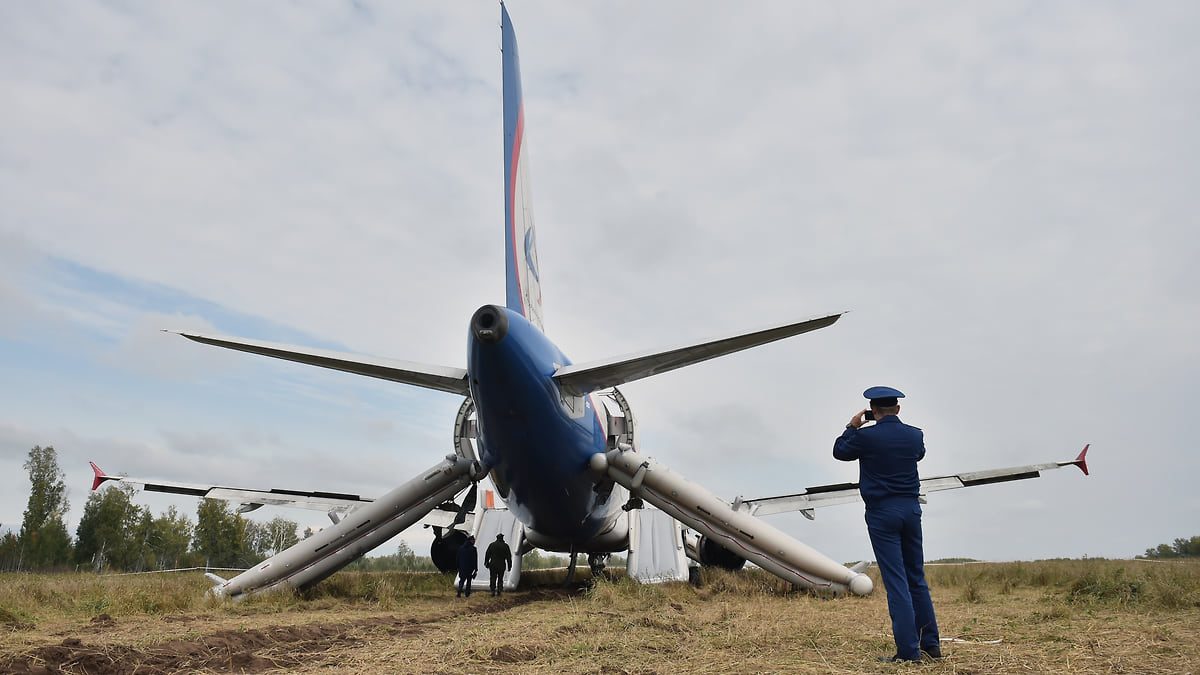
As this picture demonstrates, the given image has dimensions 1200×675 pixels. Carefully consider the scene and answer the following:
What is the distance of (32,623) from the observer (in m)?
6.97

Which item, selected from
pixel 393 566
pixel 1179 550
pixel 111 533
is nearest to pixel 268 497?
pixel 393 566

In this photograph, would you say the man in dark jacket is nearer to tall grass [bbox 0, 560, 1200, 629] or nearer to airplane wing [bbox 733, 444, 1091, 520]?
tall grass [bbox 0, 560, 1200, 629]

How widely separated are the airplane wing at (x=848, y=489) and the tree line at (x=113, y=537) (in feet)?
131

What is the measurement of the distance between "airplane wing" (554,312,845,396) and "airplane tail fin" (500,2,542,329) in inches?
146

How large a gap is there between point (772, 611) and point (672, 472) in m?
2.84

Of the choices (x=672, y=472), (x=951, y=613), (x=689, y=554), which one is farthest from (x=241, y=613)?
(x=689, y=554)

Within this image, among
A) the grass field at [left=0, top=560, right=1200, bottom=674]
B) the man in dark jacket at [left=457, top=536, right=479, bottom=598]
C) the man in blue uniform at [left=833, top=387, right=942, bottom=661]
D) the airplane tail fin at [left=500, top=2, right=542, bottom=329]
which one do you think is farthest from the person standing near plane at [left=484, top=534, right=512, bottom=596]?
the man in blue uniform at [left=833, top=387, right=942, bottom=661]

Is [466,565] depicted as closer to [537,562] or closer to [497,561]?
[497,561]

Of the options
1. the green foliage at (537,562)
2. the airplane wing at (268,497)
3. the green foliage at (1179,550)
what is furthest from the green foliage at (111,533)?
the green foliage at (1179,550)

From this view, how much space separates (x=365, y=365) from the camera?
782cm

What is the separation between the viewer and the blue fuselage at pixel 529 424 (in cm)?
746

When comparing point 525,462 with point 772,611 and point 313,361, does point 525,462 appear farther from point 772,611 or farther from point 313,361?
point 772,611

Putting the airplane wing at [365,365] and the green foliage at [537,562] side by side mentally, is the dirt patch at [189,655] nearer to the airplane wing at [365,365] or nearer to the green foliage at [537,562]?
the airplane wing at [365,365]

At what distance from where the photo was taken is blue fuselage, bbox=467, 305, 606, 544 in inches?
294
